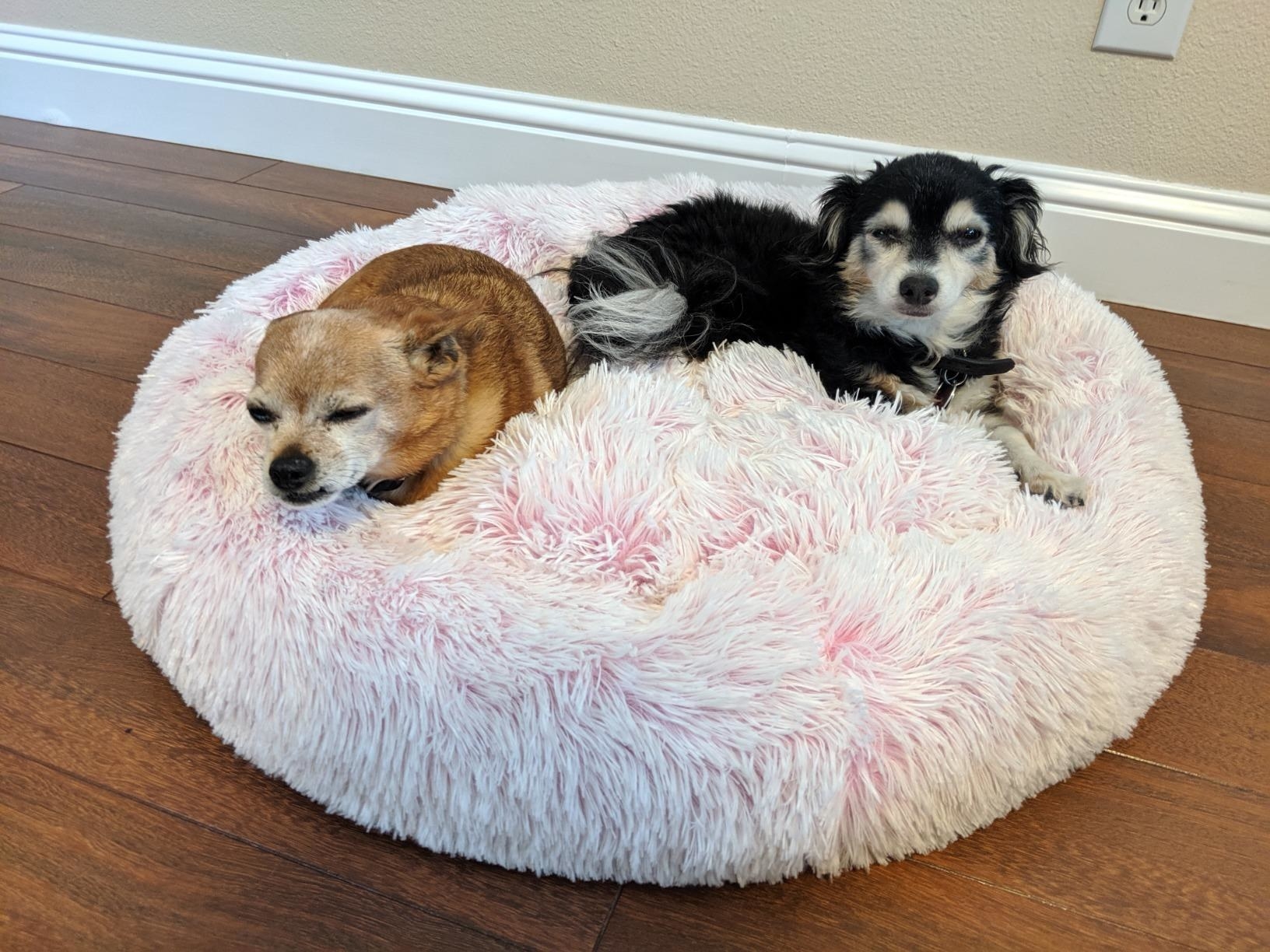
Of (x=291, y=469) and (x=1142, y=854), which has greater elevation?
(x=291, y=469)

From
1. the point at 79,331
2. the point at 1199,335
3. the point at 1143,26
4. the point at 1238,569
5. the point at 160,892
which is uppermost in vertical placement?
the point at 1143,26

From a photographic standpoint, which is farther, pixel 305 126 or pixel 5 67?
pixel 5 67

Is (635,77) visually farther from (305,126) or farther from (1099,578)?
(1099,578)

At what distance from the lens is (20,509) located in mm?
1323

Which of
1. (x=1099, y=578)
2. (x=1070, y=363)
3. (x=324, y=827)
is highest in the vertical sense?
(x=1070, y=363)

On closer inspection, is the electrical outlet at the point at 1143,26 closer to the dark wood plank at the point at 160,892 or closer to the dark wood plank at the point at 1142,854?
the dark wood plank at the point at 1142,854

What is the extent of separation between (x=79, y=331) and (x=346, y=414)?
112 cm

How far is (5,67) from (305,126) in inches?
44.6

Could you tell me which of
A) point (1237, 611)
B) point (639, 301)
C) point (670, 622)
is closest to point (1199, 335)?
point (1237, 611)

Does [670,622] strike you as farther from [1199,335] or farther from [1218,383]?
[1199,335]

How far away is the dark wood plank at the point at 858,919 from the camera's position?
2.77 feet

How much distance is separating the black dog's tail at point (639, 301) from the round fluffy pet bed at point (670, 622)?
0.56ft

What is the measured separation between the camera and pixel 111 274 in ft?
6.48

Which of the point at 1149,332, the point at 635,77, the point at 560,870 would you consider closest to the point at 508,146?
the point at 635,77
